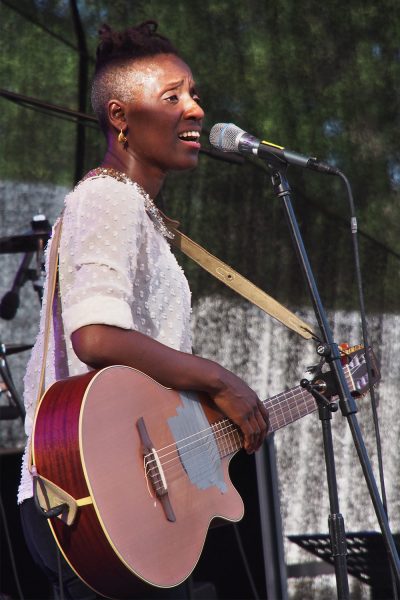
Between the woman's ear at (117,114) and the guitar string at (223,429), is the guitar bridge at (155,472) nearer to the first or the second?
the guitar string at (223,429)

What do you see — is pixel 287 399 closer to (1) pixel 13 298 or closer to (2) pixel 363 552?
(2) pixel 363 552

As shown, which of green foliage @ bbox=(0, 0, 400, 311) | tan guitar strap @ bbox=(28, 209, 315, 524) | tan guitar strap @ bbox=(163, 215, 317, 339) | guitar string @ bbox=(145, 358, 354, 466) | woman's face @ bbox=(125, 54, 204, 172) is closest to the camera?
tan guitar strap @ bbox=(28, 209, 315, 524)

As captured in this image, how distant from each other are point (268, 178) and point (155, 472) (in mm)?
2791

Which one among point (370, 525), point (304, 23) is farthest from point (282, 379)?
point (304, 23)

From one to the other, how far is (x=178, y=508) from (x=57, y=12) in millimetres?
2973

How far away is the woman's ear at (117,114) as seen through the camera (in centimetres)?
246

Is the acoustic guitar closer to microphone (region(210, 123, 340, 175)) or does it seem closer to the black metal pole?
microphone (region(210, 123, 340, 175))

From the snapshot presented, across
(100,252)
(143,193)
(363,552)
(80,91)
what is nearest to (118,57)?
(143,193)

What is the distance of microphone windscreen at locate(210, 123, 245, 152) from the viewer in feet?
7.84

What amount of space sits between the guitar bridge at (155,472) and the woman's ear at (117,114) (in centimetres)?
81

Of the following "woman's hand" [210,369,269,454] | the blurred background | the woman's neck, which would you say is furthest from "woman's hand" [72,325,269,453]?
the blurred background

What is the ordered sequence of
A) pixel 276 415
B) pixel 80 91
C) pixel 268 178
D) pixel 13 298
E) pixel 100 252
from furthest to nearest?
pixel 268 178
pixel 80 91
pixel 13 298
pixel 276 415
pixel 100 252

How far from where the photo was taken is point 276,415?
8.56 feet

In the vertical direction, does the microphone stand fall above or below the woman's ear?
below
